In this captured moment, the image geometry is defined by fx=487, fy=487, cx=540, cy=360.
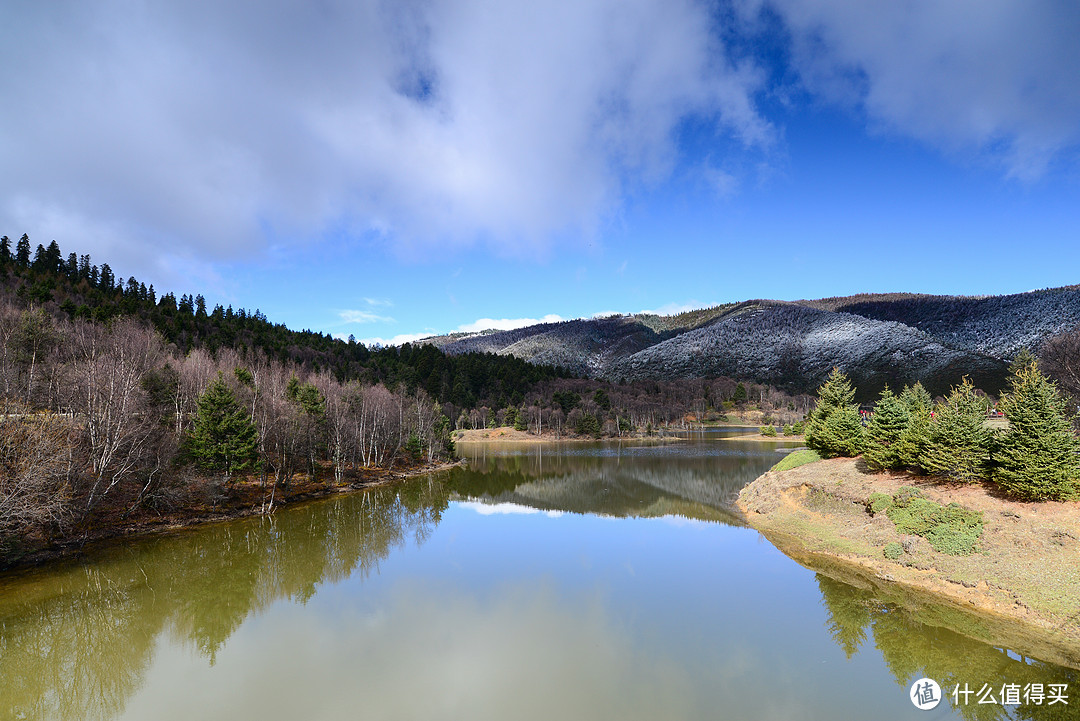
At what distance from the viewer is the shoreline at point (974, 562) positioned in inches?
574

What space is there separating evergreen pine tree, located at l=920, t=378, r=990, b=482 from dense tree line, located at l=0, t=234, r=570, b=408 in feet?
281

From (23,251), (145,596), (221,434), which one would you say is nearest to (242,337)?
(23,251)

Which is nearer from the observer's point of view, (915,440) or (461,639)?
(461,639)

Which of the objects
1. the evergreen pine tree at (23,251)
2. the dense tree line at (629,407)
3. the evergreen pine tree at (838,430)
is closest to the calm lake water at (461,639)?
the evergreen pine tree at (838,430)

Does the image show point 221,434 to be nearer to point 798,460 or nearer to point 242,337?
point 798,460

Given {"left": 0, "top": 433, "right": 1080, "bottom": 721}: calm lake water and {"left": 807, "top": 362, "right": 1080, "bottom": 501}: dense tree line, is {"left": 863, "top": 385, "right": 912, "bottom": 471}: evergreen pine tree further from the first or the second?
{"left": 0, "top": 433, "right": 1080, "bottom": 721}: calm lake water

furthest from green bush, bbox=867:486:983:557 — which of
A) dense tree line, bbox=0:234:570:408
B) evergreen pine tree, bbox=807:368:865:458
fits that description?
dense tree line, bbox=0:234:570:408

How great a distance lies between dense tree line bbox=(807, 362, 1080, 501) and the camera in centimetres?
1844

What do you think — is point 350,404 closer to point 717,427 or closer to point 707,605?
point 707,605

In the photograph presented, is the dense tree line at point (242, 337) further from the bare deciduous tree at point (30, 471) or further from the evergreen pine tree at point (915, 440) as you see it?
the evergreen pine tree at point (915, 440)

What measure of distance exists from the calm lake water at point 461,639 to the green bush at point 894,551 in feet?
9.86

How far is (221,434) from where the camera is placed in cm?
3416

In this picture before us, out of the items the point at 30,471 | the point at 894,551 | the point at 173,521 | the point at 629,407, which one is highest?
the point at 30,471

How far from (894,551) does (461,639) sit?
1822cm
